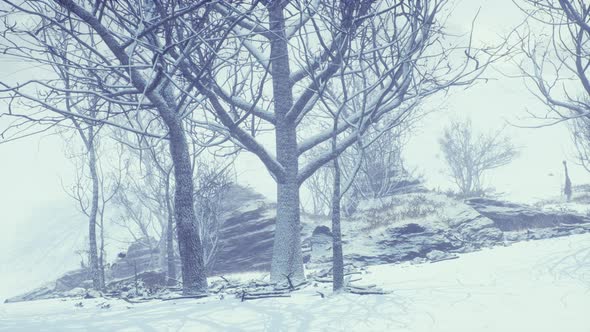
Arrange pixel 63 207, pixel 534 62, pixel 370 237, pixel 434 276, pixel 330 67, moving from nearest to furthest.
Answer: pixel 434 276
pixel 330 67
pixel 534 62
pixel 370 237
pixel 63 207

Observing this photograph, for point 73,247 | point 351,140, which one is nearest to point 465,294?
point 351,140

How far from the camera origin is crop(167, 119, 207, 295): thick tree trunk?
4879 mm

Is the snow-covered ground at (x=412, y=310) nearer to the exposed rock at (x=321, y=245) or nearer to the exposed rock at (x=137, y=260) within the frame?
the exposed rock at (x=321, y=245)

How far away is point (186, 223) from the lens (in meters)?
4.95

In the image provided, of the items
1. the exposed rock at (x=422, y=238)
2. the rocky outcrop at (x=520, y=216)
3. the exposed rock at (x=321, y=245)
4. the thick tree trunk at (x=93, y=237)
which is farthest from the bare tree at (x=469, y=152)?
the thick tree trunk at (x=93, y=237)

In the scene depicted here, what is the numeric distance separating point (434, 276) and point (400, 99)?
2.43 m

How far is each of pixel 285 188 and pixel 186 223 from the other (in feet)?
5.29

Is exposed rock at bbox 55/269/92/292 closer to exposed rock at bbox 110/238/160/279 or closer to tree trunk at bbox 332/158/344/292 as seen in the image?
exposed rock at bbox 110/238/160/279

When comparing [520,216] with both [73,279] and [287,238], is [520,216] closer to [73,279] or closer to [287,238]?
[287,238]

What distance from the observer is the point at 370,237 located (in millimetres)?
9898

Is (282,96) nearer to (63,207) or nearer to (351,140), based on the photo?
(351,140)

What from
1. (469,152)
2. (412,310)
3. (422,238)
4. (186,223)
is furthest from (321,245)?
(469,152)

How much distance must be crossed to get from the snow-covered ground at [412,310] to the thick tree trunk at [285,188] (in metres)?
1.21

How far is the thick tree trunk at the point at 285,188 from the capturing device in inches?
223
